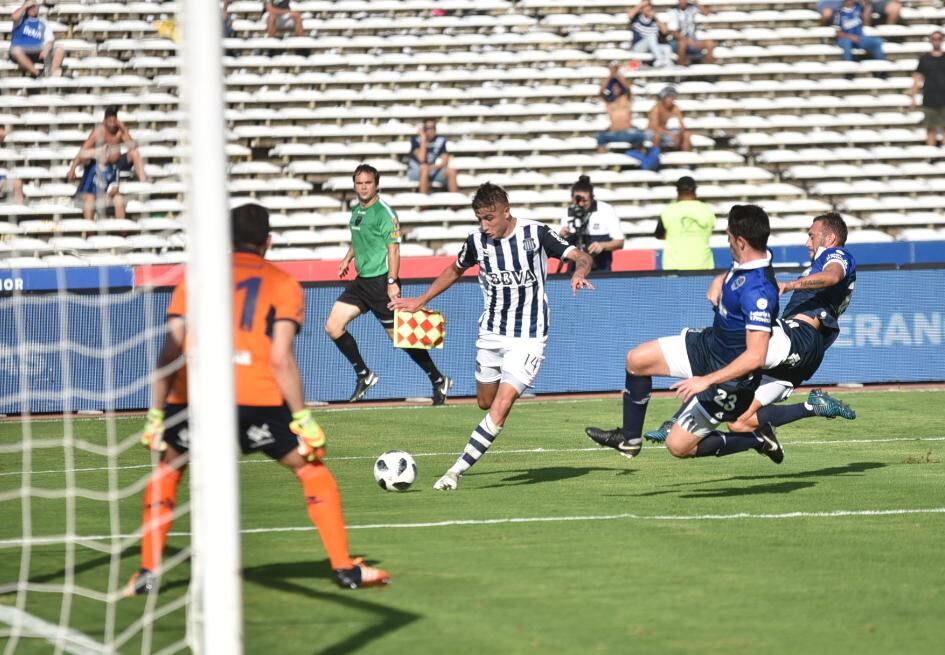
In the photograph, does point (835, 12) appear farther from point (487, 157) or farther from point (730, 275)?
point (730, 275)

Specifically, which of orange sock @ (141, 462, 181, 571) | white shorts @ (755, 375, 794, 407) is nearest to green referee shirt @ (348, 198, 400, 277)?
white shorts @ (755, 375, 794, 407)

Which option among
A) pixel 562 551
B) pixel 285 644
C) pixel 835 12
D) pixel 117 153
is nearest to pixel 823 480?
pixel 562 551

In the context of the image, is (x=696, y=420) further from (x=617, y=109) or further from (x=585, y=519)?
(x=617, y=109)

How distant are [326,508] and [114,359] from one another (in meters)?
10.0

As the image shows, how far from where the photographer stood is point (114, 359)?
16297mm

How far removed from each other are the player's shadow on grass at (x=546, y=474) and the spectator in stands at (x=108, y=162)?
636 cm

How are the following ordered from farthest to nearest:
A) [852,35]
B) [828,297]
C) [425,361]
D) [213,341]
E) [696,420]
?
1. [852,35]
2. [425,361]
3. [828,297]
4. [696,420]
5. [213,341]

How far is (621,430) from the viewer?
10.2 m

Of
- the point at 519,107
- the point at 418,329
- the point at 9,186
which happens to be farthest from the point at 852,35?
the point at 9,186

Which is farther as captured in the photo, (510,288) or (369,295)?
(369,295)

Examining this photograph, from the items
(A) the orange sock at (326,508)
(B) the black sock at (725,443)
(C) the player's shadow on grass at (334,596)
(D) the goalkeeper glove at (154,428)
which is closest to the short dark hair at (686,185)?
(B) the black sock at (725,443)

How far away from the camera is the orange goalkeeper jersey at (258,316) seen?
6.63 metres

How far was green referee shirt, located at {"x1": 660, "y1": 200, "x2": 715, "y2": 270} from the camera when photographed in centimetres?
1825

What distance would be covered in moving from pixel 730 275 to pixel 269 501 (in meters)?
3.30
